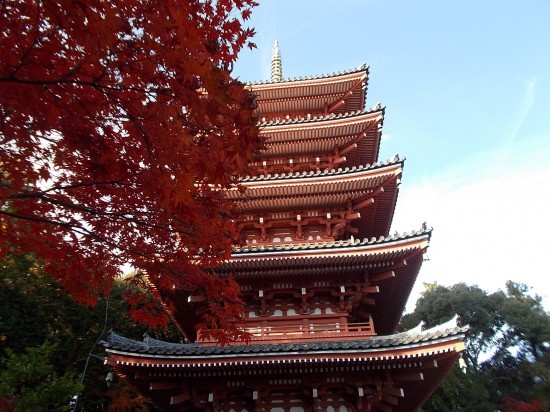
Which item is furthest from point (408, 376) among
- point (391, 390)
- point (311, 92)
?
point (311, 92)

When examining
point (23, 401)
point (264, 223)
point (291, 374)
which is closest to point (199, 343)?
point (291, 374)

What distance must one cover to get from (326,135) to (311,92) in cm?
254

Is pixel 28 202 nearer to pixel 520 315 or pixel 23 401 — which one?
pixel 23 401

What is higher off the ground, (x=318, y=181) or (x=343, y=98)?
(x=343, y=98)

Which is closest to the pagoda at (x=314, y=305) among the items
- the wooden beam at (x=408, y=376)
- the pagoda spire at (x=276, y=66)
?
the wooden beam at (x=408, y=376)

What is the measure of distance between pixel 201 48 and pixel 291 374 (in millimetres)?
7898

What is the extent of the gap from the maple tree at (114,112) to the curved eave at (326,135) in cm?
701

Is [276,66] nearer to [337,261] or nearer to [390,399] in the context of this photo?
[337,261]

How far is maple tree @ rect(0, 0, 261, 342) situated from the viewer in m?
3.61

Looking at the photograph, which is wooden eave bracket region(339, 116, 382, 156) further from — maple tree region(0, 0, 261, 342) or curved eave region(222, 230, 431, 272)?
maple tree region(0, 0, 261, 342)

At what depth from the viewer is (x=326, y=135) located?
42.1ft

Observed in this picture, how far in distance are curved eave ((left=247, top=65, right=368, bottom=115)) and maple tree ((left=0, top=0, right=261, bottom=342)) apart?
29.9 feet

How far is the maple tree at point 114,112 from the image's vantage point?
142 inches

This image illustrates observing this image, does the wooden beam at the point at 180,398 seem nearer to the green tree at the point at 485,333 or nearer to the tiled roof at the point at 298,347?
the tiled roof at the point at 298,347
